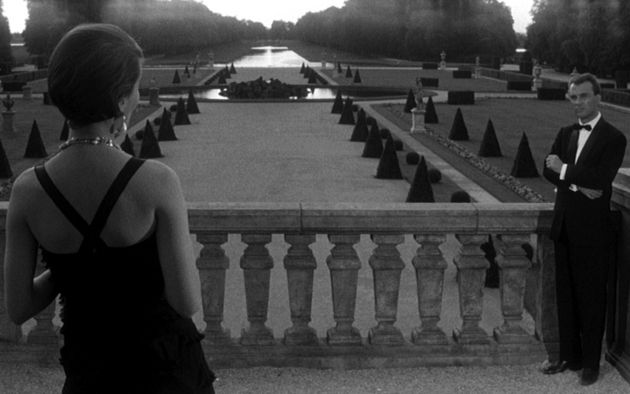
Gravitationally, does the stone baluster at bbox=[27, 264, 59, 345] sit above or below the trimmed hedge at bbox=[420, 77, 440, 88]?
above

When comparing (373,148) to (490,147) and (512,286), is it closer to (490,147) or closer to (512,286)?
(490,147)

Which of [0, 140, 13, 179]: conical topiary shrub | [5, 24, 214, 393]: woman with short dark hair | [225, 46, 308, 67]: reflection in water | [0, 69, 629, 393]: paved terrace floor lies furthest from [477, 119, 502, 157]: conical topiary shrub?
[225, 46, 308, 67]: reflection in water

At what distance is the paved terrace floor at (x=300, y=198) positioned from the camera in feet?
15.1

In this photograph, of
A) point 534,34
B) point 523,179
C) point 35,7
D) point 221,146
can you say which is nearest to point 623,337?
point 523,179

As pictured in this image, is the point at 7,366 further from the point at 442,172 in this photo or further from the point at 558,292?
the point at 442,172

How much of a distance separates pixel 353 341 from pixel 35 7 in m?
78.4


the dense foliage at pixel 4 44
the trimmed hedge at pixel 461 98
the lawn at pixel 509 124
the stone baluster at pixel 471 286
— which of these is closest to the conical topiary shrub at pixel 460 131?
the lawn at pixel 509 124

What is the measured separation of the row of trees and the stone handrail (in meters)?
50.8

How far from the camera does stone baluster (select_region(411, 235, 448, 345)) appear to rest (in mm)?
4820

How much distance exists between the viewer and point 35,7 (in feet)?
253

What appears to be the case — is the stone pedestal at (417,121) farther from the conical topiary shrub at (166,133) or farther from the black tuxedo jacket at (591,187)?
the black tuxedo jacket at (591,187)

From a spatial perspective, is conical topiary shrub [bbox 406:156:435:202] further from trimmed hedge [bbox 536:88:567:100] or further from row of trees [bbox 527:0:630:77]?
row of trees [bbox 527:0:630:77]

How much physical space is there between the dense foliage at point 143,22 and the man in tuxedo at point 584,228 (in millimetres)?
71834

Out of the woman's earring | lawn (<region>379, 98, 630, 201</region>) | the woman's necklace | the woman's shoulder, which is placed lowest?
lawn (<region>379, 98, 630, 201</region>)
